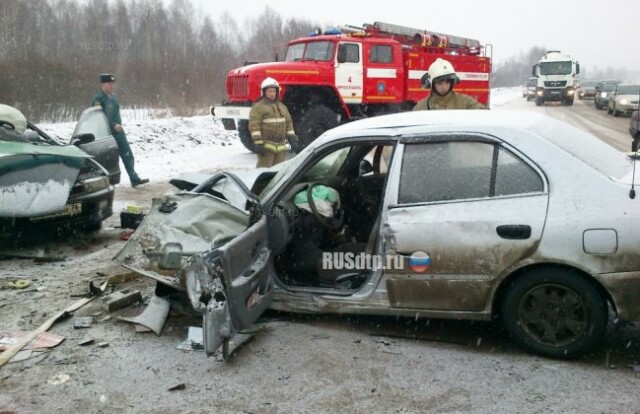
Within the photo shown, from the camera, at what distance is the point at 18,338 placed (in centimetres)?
378

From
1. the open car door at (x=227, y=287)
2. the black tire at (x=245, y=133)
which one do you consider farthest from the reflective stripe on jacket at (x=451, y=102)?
the black tire at (x=245, y=133)

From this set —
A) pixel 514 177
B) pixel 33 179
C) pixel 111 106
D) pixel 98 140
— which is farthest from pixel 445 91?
pixel 111 106

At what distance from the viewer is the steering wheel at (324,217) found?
3.93 m

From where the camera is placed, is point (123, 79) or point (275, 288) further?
point (123, 79)

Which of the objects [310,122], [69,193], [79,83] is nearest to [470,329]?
[69,193]

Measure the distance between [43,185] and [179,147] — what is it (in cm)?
936

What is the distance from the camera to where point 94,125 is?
760 centimetres

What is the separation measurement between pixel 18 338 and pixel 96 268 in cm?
150

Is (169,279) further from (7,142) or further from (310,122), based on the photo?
(310,122)

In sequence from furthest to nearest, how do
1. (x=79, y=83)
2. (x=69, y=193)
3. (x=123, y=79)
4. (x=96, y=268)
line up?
(x=123, y=79), (x=79, y=83), (x=69, y=193), (x=96, y=268)

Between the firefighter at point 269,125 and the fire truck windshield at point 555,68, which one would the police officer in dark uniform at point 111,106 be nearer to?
the firefighter at point 269,125

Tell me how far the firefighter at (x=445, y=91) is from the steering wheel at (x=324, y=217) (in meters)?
1.91

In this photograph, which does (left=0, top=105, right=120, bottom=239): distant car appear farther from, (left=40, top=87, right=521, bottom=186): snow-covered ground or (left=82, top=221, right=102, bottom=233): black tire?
(left=40, top=87, right=521, bottom=186): snow-covered ground

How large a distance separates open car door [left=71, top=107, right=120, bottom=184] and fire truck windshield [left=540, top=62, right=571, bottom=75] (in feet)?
90.8
